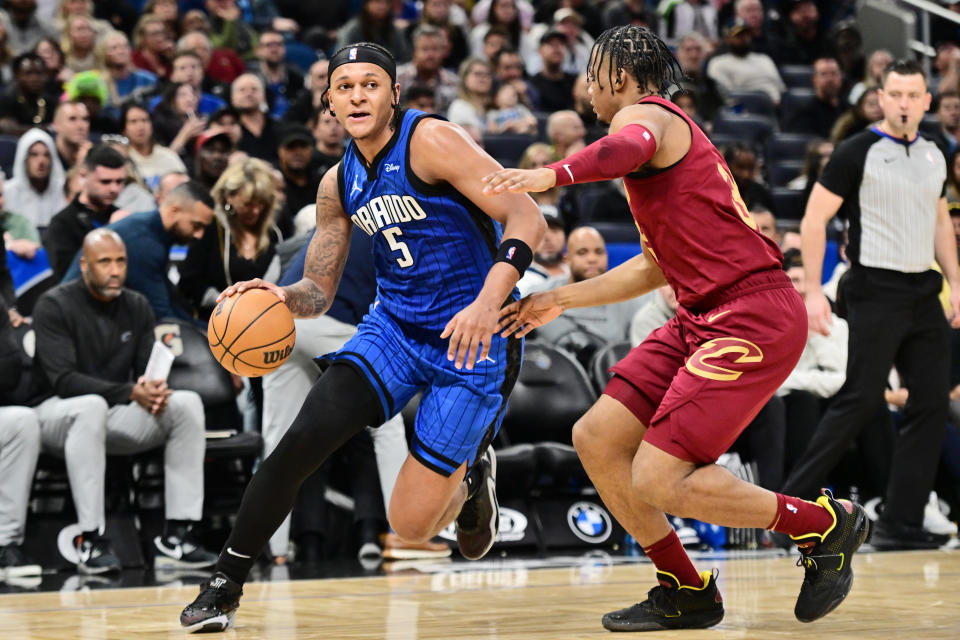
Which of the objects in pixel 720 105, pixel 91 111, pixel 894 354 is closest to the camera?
pixel 894 354

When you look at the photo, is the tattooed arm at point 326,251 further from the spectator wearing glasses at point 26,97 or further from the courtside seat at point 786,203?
the courtside seat at point 786,203

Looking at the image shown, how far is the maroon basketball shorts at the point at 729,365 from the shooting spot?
3.99 m

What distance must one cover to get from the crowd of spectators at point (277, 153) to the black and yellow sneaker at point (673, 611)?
97.0 inches

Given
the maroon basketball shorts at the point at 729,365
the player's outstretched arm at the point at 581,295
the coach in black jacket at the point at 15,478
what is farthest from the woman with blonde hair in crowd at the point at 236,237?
the maroon basketball shorts at the point at 729,365

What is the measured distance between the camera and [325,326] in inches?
266

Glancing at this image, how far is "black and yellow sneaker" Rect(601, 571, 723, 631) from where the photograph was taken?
4.31m

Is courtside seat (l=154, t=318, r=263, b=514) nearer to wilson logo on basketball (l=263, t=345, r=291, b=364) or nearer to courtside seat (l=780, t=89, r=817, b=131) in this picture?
wilson logo on basketball (l=263, t=345, r=291, b=364)

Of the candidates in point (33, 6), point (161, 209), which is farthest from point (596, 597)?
point (33, 6)

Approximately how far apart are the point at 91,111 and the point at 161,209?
2.90 m

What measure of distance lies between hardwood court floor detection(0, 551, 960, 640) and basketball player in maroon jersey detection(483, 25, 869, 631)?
11.5 inches

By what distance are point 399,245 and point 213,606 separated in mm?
1323

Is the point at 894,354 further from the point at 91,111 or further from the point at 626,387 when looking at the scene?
the point at 91,111

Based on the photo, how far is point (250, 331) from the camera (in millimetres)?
4137

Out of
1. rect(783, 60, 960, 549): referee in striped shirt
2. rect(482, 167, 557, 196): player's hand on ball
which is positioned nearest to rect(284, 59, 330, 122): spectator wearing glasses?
rect(783, 60, 960, 549): referee in striped shirt
